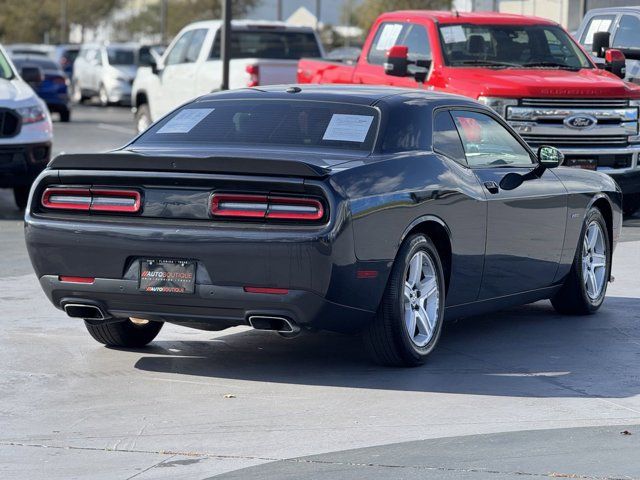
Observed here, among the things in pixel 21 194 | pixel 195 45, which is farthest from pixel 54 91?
pixel 21 194

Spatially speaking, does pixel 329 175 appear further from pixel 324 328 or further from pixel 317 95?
pixel 317 95

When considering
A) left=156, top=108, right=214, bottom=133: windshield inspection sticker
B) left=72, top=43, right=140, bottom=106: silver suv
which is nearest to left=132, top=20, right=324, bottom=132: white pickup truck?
left=156, top=108, right=214, bottom=133: windshield inspection sticker

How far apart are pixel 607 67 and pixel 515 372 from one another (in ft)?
33.3

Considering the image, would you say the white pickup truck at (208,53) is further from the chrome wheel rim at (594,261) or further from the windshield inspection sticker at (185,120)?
the windshield inspection sticker at (185,120)

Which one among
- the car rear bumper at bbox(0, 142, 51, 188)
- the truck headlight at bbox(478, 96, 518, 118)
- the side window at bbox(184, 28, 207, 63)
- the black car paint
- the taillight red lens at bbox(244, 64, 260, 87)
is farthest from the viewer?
the side window at bbox(184, 28, 207, 63)

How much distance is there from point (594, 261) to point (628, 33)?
33.3 feet

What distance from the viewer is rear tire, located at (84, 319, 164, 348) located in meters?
8.74

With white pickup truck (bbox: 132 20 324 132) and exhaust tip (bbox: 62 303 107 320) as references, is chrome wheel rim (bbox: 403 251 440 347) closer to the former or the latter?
exhaust tip (bbox: 62 303 107 320)

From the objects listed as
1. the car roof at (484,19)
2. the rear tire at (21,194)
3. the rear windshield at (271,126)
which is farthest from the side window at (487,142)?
the rear tire at (21,194)

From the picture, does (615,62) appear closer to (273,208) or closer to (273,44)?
(273,44)

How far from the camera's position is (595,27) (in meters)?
20.4

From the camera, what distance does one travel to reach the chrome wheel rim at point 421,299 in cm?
816

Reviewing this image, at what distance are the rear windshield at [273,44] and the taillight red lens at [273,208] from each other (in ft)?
52.7

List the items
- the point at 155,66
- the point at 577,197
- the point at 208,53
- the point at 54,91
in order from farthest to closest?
1. the point at 54,91
2. the point at 155,66
3. the point at 208,53
4. the point at 577,197
